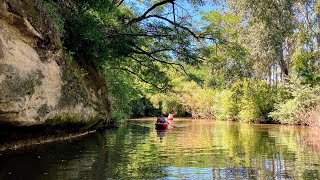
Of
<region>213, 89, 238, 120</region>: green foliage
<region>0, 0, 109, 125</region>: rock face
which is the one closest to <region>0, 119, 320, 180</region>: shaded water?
<region>0, 0, 109, 125</region>: rock face

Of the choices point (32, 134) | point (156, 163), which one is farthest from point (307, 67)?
point (32, 134)

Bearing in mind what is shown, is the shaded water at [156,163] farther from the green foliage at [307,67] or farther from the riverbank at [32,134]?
the green foliage at [307,67]

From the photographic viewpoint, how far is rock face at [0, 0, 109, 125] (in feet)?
30.1

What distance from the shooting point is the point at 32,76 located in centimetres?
1048

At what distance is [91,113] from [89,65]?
7.45ft

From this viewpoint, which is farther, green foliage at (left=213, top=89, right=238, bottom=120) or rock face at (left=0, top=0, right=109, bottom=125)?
green foliage at (left=213, top=89, right=238, bottom=120)

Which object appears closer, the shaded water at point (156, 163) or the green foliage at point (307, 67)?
the shaded water at point (156, 163)

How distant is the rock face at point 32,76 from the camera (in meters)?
9.16

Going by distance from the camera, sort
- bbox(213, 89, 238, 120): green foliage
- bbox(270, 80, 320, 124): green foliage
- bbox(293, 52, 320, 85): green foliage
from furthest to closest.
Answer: bbox(213, 89, 238, 120): green foliage
bbox(293, 52, 320, 85): green foliage
bbox(270, 80, 320, 124): green foliage

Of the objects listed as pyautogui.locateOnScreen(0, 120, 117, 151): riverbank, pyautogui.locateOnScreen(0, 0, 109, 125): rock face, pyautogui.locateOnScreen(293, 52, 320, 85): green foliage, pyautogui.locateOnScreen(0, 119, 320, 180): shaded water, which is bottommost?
pyautogui.locateOnScreen(0, 119, 320, 180): shaded water

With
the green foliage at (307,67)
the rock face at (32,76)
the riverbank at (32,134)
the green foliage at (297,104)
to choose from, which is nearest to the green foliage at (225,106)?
the green foliage at (297,104)

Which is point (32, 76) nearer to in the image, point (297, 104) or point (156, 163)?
point (156, 163)

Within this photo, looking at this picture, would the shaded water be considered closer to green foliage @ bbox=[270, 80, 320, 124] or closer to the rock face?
the rock face

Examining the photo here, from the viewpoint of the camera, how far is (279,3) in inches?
923
